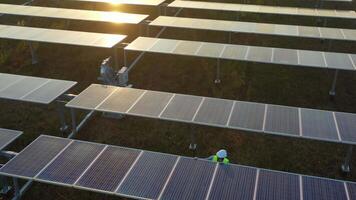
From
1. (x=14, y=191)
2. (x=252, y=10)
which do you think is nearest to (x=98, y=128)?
(x=14, y=191)

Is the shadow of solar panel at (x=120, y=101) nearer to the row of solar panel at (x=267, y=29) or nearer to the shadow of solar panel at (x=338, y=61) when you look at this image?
the row of solar panel at (x=267, y=29)

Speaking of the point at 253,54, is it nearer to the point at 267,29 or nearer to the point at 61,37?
the point at 267,29

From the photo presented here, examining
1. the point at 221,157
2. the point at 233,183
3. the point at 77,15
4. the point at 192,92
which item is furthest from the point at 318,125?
the point at 77,15

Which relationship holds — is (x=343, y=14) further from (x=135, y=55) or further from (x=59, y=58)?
(x=59, y=58)

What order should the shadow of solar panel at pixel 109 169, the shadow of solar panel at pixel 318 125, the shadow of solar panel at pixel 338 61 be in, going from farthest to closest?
the shadow of solar panel at pixel 338 61 → the shadow of solar panel at pixel 318 125 → the shadow of solar panel at pixel 109 169

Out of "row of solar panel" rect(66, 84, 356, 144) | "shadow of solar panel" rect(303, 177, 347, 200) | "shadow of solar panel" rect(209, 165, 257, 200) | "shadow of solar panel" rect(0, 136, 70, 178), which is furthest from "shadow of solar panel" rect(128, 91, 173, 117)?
"shadow of solar panel" rect(303, 177, 347, 200)

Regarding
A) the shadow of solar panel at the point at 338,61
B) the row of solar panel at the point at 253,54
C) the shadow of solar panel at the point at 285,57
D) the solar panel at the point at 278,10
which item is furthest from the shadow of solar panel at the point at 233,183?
the solar panel at the point at 278,10

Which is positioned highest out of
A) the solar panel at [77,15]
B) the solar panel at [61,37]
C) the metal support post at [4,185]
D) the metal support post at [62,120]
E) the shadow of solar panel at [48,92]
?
the solar panel at [77,15]
